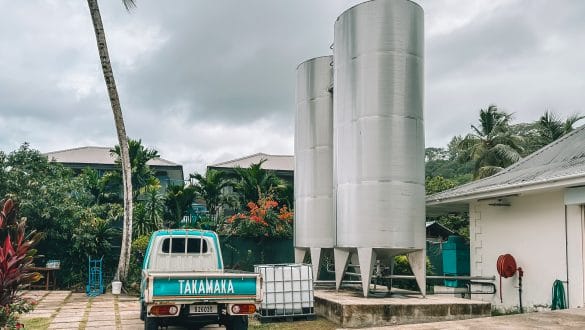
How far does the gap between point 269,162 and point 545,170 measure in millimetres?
25641

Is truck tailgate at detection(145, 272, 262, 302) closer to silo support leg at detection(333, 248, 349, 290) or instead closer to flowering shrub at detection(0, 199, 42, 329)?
flowering shrub at detection(0, 199, 42, 329)

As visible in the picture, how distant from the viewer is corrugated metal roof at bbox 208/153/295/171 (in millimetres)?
36031

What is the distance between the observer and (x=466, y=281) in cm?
1633

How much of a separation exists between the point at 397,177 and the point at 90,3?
1224cm

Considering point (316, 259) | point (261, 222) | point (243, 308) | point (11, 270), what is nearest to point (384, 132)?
point (316, 259)

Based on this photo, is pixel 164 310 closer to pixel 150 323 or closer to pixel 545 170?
pixel 150 323

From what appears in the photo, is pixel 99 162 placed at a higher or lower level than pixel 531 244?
higher

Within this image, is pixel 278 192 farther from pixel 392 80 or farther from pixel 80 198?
pixel 392 80

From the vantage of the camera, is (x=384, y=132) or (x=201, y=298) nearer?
(x=201, y=298)

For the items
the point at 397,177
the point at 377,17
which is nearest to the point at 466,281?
the point at 397,177

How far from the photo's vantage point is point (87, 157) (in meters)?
35.6

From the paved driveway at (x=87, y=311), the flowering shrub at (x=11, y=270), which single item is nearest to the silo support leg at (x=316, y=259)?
the paved driveway at (x=87, y=311)

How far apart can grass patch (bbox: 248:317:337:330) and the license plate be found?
7.88 feet

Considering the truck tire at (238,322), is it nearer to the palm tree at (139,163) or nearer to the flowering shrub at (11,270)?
the flowering shrub at (11,270)
